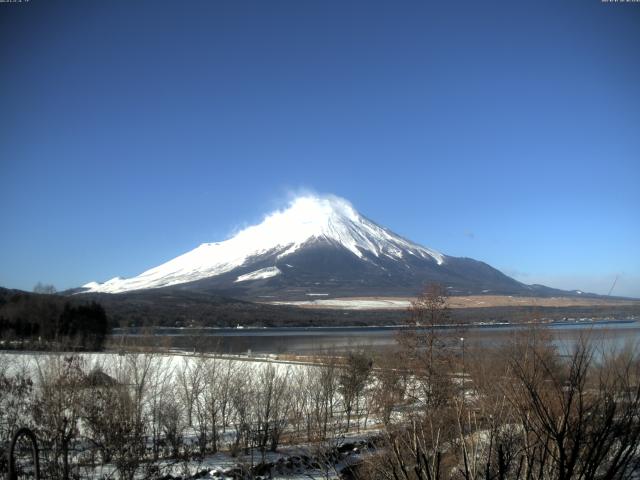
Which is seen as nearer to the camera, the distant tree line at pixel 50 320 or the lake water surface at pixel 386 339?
the lake water surface at pixel 386 339

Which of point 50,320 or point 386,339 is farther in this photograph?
point 386,339

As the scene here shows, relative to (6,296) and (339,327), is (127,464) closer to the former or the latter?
(6,296)

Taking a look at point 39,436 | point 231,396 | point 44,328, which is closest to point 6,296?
point 44,328

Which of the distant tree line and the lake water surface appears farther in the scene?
the distant tree line

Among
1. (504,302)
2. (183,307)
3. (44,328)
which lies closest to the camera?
(44,328)

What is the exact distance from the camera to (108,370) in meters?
29.2

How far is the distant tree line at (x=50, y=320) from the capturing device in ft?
197

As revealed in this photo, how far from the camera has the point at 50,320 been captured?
63.6 meters

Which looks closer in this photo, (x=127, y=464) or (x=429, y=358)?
(x=127, y=464)

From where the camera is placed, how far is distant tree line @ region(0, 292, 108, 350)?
60156 millimetres

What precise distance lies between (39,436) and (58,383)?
62.9 inches

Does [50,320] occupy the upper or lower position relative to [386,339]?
upper

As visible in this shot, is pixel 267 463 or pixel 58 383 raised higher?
pixel 58 383

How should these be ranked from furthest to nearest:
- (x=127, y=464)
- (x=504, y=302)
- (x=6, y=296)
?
(x=504, y=302), (x=6, y=296), (x=127, y=464)
